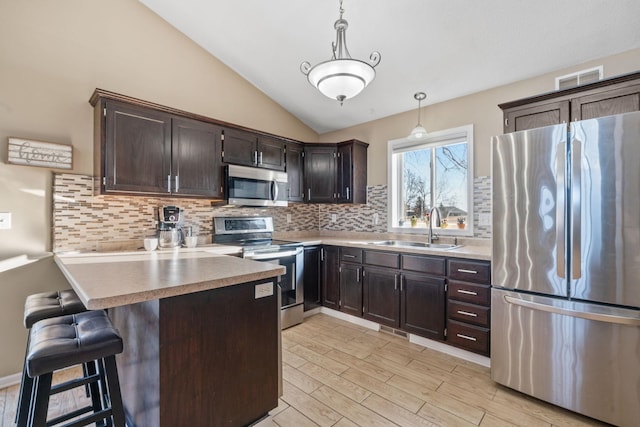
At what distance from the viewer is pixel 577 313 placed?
181 cm

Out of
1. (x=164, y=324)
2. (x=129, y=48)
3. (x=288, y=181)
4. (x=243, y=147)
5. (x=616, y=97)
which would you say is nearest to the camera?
(x=164, y=324)

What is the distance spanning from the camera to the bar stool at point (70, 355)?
3.67 ft

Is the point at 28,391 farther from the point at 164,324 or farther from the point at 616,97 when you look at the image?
the point at 616,97

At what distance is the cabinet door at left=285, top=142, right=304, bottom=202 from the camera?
12.4 feet

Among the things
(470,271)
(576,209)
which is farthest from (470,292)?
(576,209)

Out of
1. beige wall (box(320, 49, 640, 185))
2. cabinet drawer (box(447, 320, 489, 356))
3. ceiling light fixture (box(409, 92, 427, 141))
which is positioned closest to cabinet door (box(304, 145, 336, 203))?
beige wall (box(320, 49, 640, 185))

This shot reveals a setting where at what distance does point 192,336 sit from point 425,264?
6.97ft

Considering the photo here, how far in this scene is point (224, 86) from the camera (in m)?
3.46

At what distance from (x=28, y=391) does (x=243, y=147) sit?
2519mm

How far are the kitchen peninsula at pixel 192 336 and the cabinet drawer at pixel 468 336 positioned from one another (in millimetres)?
1674

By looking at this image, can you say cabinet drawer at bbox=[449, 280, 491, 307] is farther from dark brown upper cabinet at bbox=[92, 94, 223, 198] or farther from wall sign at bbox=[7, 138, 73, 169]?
wall sign at bbox=[7, 138, 73, 169]

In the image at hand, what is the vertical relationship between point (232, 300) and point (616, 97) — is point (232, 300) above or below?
below

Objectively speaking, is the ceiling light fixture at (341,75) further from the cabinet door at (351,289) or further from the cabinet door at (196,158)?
the cabinet door at (351,289)

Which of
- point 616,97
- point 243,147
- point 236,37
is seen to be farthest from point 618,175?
point 236,37
